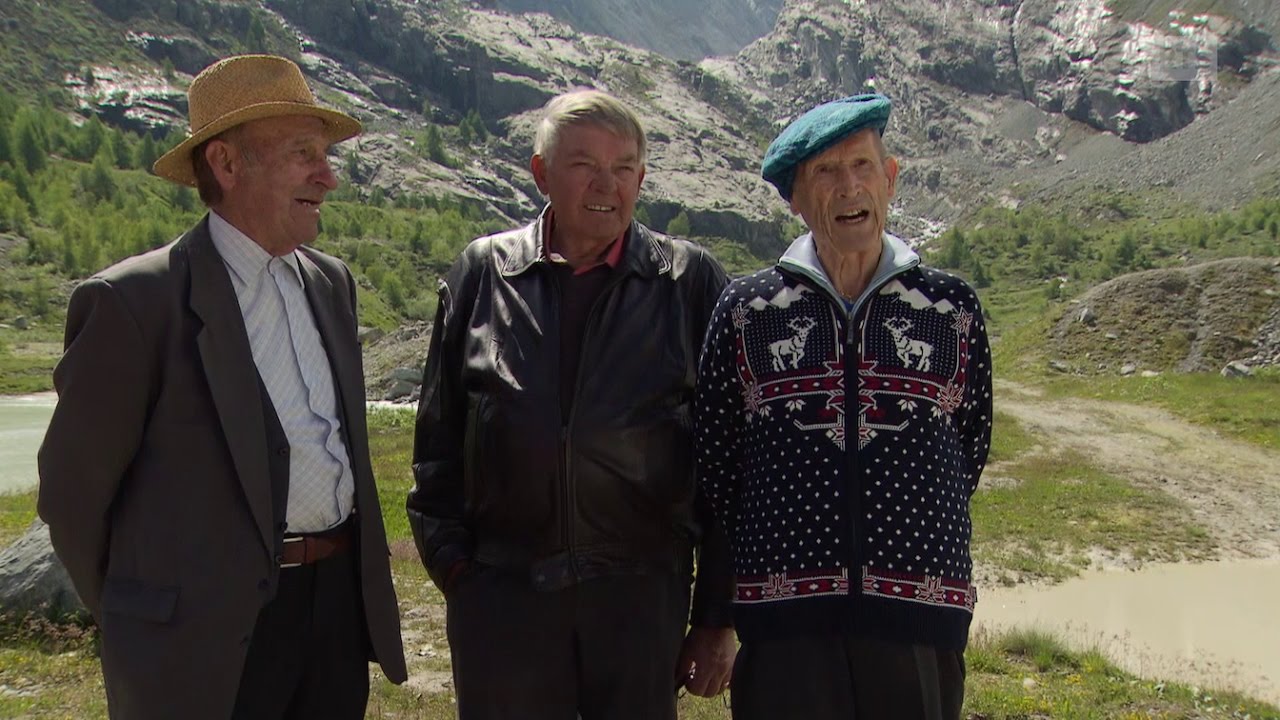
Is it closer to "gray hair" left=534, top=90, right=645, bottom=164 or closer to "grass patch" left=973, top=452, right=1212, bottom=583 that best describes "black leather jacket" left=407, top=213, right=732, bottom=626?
"gray hair" left=534, top=90, right=645, bottom=164

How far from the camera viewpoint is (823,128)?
3129 millimetres

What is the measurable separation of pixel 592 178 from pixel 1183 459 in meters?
19.8

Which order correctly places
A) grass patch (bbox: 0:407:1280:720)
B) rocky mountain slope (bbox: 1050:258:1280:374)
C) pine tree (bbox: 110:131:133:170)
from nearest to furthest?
grass patch (bbox: 0:407:1280:720) → rocky mountain slope (bbox: 1050:258:1280:374) → pine tree (bbox: 110:131:133:170)

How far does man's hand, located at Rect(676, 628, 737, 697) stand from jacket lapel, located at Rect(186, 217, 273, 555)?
1.47m

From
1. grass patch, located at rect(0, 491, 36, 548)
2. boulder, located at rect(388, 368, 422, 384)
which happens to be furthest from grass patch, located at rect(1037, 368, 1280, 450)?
grass patch, located at rect(0, 491, 36, 548)

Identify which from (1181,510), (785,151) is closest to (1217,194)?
(1181,510)

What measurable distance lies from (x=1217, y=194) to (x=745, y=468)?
127 m

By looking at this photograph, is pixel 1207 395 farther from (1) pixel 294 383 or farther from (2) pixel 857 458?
(1) pixel 294 383

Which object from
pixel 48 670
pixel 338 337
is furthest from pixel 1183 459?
pixel 338 337

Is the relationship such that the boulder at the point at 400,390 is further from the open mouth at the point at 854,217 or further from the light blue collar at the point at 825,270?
the open mouth at the point at 854,217

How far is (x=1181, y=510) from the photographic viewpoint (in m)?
16.0

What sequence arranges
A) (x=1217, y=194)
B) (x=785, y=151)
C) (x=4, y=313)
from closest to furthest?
Result: (x=785, y=151) → (x=4, y=313) → (x=1217, y=194)

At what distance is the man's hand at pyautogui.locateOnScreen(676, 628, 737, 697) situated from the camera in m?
3.64

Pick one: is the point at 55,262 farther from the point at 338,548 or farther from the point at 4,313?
the point at 338,548
